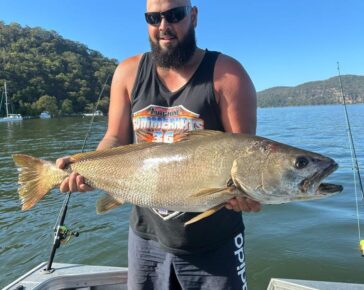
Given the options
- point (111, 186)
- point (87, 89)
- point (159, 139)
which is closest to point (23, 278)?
point (111, 186)

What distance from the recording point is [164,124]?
10.7 ft

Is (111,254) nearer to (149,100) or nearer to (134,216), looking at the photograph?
(134,216)

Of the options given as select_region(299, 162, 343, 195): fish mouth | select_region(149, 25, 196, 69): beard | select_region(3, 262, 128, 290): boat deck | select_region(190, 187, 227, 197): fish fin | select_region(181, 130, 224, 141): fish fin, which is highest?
select_region(149, 25, 196, 69): beard

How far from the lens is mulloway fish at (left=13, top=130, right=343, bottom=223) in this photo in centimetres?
261

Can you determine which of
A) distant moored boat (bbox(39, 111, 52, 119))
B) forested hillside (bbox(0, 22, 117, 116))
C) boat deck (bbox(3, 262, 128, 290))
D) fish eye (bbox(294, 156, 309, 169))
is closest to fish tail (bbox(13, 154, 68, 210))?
boat deck (bbox(3, 262, 128, 290))

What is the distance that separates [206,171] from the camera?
2.76 metres

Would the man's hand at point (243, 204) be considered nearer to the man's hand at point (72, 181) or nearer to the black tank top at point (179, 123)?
the black tank top at point (179, 123)

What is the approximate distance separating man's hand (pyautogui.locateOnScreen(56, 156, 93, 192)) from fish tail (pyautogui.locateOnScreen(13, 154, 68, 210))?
50mm

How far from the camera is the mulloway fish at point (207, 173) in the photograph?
103 inches

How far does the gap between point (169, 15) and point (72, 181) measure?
153 cm

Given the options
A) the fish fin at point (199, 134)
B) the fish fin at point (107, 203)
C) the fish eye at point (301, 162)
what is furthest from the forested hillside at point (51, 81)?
the fish eye at point (301, 162)

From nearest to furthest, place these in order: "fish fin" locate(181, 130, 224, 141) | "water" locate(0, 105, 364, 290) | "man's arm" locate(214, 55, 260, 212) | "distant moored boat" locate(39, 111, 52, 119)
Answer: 1. "fish fin" locate(181, 130, 224, 141)
2. "man's arm" locate(214, 55, 260, 212)
3. "water" locate(0, 105, 364, 290)
4. "distant moored boat" locate(39, 111, 52, 119)

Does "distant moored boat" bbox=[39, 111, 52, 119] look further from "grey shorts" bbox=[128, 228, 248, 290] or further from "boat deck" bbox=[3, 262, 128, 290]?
"grey shorts" bbox=[128, 228, 248, 290]

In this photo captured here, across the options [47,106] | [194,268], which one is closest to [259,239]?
[194,268]
